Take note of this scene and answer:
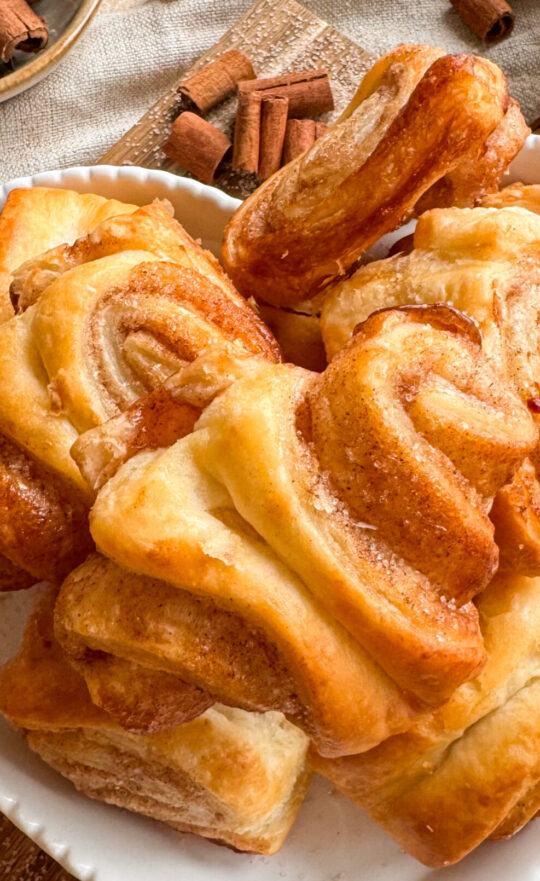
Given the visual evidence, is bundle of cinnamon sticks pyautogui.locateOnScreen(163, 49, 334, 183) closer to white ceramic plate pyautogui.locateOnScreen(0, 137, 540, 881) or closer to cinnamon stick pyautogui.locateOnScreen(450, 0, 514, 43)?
cinnamon stick pyautogui.locateOnScreen(450, 0, 514, 43)

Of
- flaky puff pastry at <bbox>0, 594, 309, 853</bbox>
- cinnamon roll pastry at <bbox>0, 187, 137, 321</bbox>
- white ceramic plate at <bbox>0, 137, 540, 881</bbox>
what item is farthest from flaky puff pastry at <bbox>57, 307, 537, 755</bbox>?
cinnamon roll pastry at <bbox>0, 187, 137, 321</bbox>

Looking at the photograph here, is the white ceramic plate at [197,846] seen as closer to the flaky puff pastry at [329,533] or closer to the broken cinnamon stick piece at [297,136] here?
the flaky puff pastry at [329,533]

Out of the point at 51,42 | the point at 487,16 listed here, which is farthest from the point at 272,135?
the point at 487,16

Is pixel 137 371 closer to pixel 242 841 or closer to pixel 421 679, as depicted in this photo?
pixel 421 679

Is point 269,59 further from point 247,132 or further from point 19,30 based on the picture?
point 19,30

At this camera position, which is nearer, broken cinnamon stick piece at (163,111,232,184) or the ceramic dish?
broken cinnamon stick piece at (163,111,232,184)
